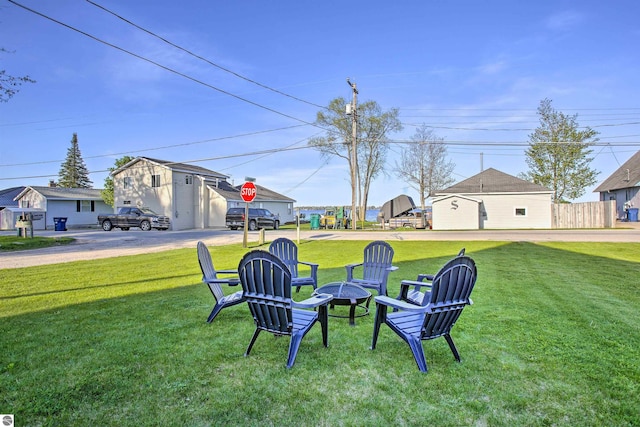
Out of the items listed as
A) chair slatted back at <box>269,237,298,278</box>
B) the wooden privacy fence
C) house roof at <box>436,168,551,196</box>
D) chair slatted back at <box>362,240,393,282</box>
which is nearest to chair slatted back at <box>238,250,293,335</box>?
chair slatted back at <box>362,240,393,282</box>

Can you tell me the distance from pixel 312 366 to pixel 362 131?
124 feet

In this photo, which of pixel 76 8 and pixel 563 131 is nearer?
pixel 76 8

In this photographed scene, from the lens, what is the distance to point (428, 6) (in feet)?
48.0

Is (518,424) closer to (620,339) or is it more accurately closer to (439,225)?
(620,339)

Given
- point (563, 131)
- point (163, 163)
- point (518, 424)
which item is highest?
point (563, 131)

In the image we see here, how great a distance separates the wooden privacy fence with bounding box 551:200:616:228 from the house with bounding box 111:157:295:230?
2523 centimetres

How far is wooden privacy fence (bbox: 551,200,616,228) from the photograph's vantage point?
2453 centimetres

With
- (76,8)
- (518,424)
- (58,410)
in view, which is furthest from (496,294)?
(76,8)

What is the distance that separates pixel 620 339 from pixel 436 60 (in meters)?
18.7

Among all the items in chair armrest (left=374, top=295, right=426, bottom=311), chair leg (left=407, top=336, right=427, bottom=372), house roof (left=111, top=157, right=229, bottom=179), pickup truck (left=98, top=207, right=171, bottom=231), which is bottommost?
chair leg (left=407, top=336, right=427, bottom=372)

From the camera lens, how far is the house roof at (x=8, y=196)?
37969mm

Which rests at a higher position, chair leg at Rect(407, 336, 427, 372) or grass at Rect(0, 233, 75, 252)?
grass at Rect(0, 233, 75, 252)

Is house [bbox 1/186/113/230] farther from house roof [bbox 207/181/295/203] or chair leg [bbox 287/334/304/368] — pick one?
chair leg [bbox 287/334/304/368]

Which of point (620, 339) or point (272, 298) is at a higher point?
point (272, 298)
